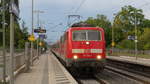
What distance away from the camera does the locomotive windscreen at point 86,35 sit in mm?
19812

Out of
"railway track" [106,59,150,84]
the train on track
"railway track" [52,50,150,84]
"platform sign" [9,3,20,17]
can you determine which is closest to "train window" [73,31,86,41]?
the train on track

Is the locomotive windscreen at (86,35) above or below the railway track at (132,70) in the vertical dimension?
above

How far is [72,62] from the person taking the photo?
1911cm

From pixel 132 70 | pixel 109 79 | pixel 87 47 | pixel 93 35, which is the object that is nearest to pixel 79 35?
pixel 93 35

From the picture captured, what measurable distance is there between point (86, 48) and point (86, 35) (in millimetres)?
925

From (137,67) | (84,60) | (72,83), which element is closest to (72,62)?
(84,60)

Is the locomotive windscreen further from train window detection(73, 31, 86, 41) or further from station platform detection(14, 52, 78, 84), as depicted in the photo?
station platform detection(14, 52, 78, 84)

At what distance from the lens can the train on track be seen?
752 inches

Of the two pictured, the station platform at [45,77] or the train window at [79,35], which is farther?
the train window at [79,35]

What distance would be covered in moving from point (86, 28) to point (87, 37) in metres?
0.60

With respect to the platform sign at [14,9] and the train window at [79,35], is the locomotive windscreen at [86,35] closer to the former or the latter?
the train window at [79,35]

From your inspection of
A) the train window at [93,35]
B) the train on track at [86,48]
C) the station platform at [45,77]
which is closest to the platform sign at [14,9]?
the station platform at [45,77]

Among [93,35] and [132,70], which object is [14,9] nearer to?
[93,35]

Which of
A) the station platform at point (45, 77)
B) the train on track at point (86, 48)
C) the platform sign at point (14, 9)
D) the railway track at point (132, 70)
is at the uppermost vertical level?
the platform sign at point (14, 9)
